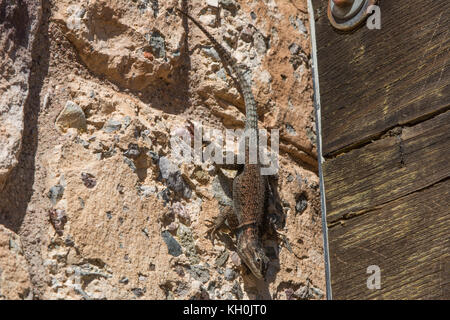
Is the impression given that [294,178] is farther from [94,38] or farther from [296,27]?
[94,38]

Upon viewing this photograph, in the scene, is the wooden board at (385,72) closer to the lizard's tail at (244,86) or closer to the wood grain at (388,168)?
the wood grain at (388,168)

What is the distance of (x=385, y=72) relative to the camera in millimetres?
2484

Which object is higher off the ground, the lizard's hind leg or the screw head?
the screw head

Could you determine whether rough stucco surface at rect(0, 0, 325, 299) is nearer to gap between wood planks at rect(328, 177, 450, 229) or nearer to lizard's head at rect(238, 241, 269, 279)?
lizard's head at rect(238, 241, 269, 279)

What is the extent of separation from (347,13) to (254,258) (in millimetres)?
999

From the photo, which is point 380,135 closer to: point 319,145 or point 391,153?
point 391,153

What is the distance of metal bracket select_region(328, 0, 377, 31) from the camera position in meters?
2.59

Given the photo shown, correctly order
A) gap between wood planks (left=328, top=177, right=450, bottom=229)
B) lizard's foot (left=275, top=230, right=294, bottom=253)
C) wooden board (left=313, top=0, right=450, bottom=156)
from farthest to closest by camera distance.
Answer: lizard's foot (left=275, top=230, right=294, bottom=253), wooden board (left=313, top=0, right=450, bottom=156), gap between wood planks (left=328, top=177, right=450, bottom=229)

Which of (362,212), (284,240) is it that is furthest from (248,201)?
(362,212)

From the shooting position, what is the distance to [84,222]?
7.06ft

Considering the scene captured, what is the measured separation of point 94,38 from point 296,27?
1.07 metres

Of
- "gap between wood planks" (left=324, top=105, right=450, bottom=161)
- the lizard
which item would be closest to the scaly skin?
the lizard
